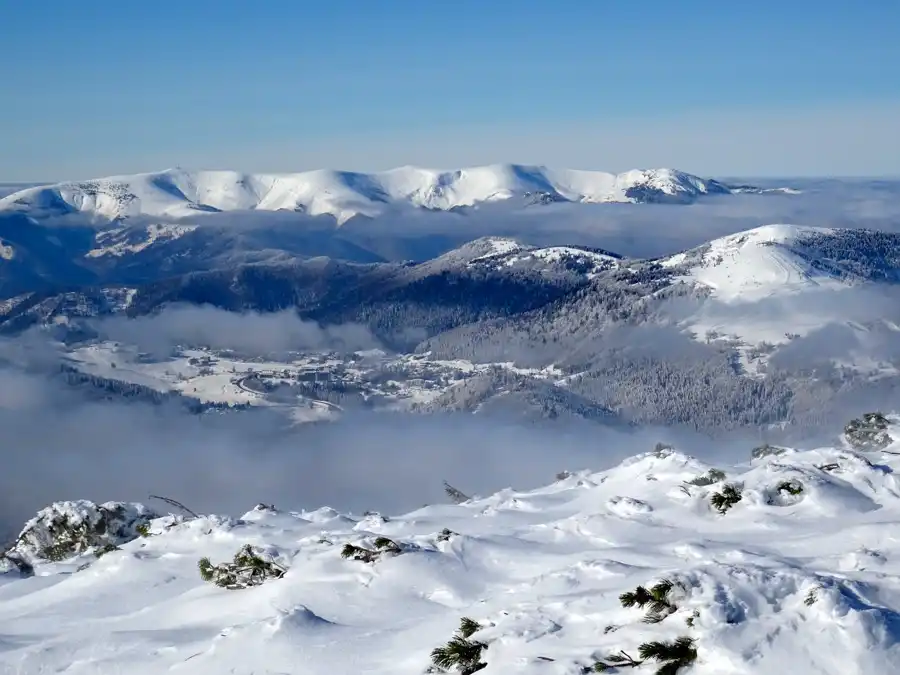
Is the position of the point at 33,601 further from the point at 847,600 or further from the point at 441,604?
the point at 847,600

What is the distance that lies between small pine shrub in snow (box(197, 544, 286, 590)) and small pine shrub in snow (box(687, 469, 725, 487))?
613 inches

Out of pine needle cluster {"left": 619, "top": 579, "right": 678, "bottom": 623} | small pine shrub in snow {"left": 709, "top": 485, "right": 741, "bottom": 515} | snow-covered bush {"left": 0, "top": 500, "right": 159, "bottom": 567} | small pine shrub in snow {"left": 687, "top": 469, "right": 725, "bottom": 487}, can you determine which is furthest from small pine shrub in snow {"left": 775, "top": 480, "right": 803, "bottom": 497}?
snow-covered bush {"left": 0, "top": 500, "right": 159, "bottom": 567}

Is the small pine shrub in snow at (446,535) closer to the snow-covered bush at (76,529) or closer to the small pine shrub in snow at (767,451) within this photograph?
the snow-covered bush at (76,529)

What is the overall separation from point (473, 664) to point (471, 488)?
168638 millimetres

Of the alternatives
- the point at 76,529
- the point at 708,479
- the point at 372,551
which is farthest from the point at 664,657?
the point at 76,529

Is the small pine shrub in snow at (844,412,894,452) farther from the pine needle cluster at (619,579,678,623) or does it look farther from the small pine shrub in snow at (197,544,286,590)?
the small pine shrub in snow at (197,544,286,590)

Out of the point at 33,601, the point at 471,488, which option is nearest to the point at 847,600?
the point at 33,601

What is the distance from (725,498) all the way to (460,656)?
13642mm

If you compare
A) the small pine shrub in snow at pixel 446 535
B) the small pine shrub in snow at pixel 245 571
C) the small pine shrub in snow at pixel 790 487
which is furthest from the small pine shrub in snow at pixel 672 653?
the small pine shrub in snow at pixel 790 487

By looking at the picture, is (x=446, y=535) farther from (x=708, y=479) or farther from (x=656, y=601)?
(x=708, y=479)

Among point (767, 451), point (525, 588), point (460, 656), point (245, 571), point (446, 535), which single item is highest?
point (460, 656)

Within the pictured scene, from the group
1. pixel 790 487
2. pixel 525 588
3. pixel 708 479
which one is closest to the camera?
pixel 525 588

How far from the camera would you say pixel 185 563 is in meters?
26.5

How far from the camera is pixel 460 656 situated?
15883mm
